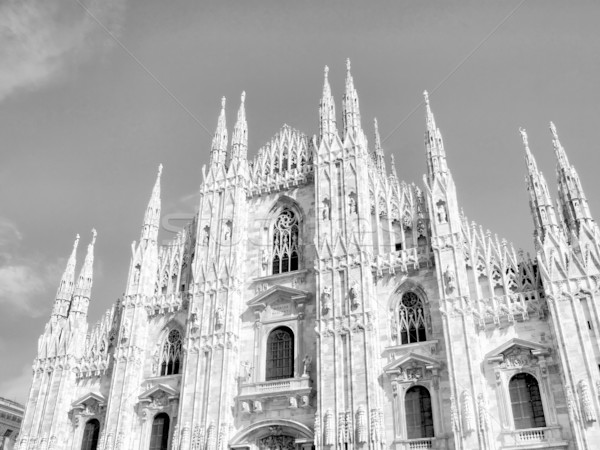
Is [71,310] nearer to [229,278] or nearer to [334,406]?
[229,278]

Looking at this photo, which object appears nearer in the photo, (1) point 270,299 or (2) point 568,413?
(2) point 568,413

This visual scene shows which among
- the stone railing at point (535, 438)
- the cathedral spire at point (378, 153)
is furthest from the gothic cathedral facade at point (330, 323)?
the cathedral spire at point (378, 153)

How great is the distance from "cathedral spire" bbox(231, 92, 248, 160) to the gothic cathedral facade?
170 mm

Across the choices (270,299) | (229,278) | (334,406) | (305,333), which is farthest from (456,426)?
(229,278)

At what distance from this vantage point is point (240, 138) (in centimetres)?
3538

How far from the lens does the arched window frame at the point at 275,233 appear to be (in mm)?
30531

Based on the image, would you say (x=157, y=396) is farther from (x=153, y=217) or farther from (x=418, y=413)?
(x=418, y=413)

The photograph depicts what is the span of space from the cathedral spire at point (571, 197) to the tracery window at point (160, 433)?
20899 mm

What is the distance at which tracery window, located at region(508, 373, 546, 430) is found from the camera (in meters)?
22.2

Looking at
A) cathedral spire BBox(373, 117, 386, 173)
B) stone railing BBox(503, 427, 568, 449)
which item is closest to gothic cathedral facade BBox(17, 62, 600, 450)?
stone railing BBox(503, 427, 568, 449)

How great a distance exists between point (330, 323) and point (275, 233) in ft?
24.7

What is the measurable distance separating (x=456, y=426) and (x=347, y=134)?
16.2 metres

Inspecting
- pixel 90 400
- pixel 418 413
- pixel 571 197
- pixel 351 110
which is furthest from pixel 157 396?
pixel 571 197

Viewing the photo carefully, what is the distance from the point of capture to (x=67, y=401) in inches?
1221
